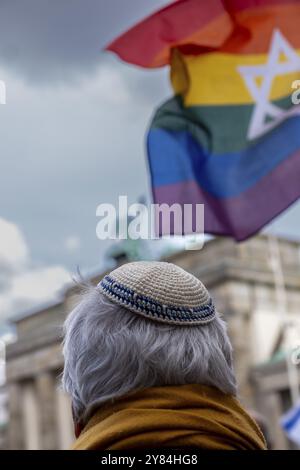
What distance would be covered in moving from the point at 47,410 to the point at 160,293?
1483 inches

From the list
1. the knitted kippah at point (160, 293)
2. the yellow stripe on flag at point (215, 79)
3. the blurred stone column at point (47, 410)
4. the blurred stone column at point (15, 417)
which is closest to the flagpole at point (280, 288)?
the blurred stone column at point (47, 410)

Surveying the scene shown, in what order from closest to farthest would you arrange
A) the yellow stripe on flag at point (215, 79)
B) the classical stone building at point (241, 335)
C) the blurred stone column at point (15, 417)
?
the yellow stripe on flag at point (215, 79), the classical stone building at point (241, 335), the blurred stone column at point (15, 417)

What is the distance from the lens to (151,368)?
149cm

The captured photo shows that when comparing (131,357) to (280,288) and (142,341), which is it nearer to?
(142,341)

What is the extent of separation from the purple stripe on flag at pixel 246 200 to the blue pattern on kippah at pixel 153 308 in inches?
170

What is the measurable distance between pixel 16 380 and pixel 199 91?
34.9m

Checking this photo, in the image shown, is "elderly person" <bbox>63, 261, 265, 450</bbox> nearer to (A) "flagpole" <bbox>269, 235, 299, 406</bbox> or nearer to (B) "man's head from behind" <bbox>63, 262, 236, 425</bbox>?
(B) "man's head from behind" <bbox>63, 262, 236, 425</bbox>

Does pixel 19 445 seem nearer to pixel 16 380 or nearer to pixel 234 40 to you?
pixel 16 380

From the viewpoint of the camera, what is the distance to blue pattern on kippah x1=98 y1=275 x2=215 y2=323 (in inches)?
58.9

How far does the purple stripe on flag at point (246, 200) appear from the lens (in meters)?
5.91

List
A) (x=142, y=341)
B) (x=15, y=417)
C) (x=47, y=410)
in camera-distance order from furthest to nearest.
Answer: (x=15, y=417) → (x=47, y=410) → (x=142, y=341)

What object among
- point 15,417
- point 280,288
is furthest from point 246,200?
point 15,417

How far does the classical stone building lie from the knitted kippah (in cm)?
2328

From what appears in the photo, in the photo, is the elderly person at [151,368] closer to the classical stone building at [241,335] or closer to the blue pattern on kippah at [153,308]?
the blue pattern on kippah at [153,308]
